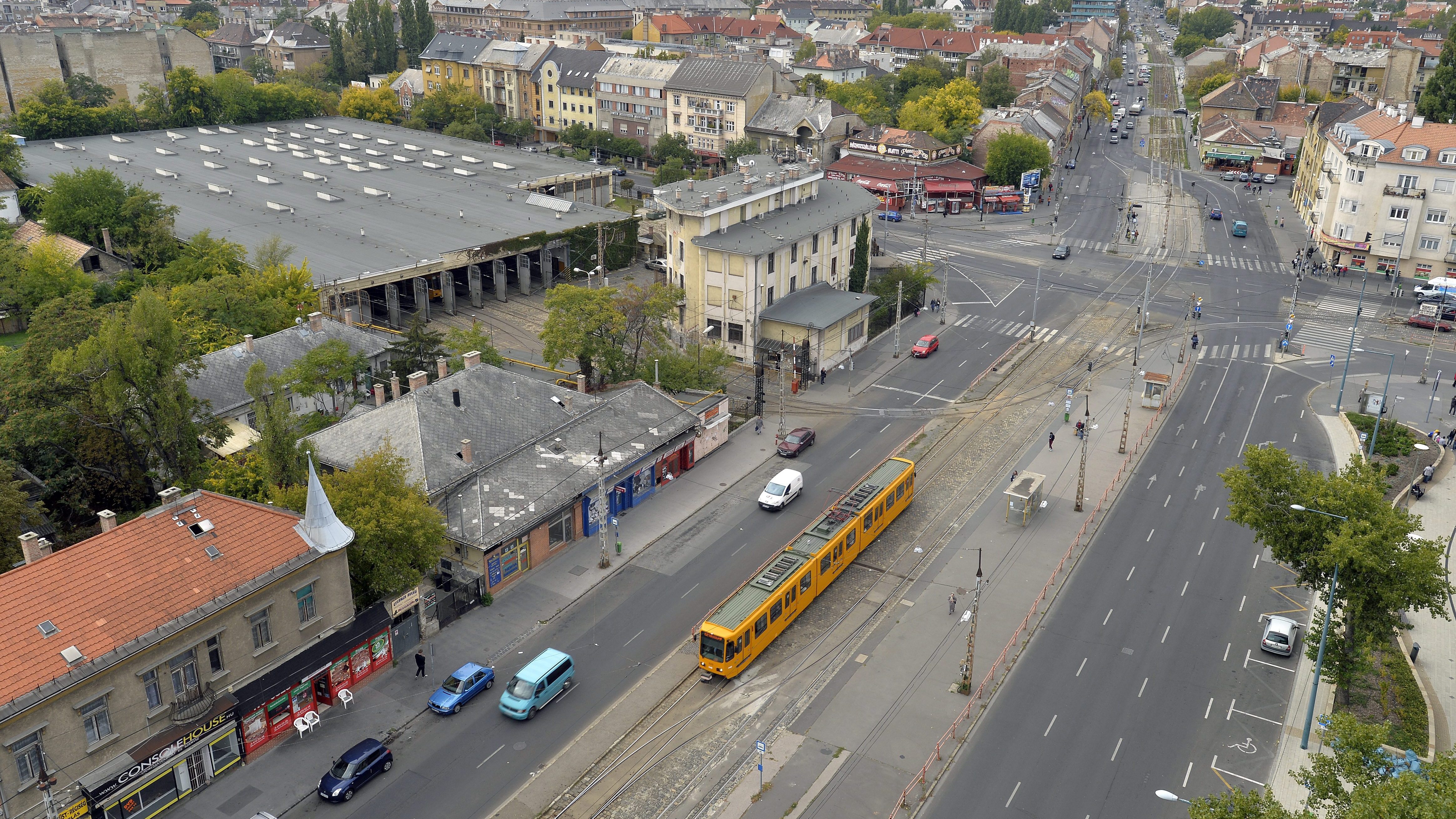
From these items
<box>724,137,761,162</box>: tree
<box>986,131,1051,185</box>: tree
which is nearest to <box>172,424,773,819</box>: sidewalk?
<box>724,137,761,162</box>: tree

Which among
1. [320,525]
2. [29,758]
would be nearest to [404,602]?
[320,525]

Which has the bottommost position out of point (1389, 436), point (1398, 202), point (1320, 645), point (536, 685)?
point (1389, 436)

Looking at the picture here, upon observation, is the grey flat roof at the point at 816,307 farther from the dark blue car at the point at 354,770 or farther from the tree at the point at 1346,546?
the dark blue car at the point at 354,770

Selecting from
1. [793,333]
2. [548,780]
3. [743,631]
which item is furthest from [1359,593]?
[793,333]

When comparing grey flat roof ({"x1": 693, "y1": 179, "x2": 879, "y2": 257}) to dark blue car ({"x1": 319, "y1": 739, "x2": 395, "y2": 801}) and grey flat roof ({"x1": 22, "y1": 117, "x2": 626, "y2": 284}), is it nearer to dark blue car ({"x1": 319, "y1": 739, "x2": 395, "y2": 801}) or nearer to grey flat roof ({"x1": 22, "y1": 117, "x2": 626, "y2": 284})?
grey flat roof ({"x1": 22, "y1": 117, "x2": 626, "y2": 284})

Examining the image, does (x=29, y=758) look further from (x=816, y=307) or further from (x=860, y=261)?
(x=860, y=261)

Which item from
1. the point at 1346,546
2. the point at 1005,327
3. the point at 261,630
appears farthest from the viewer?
the point at 1005,327
